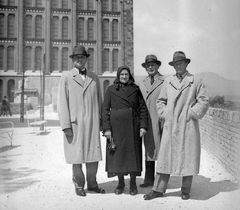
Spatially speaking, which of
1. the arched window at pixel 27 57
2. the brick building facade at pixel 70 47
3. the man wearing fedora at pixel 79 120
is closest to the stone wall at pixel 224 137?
the man wearing fedora at pixel 79 120

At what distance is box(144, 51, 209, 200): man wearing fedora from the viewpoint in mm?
3721

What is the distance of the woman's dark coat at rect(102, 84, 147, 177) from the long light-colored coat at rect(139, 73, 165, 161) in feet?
0.88

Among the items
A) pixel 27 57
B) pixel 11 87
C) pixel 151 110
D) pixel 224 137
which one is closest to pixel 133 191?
pixel 151 110

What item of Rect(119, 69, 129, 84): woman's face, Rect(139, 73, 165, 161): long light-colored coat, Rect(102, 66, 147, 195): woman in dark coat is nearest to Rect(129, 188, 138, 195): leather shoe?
A: Rect(102, 66, 147, 195): woman in dark coat

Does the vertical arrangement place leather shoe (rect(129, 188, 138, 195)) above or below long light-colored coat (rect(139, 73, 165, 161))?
below

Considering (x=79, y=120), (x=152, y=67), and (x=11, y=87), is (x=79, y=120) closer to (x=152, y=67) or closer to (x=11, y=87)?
(x=152, y=67)

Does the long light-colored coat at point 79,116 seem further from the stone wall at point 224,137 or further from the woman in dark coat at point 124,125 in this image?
the stone wall at point 224,137

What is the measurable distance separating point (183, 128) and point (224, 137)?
1.94 metres

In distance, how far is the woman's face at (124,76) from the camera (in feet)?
13.1

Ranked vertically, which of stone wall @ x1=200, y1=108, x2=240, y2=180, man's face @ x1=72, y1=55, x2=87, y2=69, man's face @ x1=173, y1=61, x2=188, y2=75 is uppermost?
man's face @ x1=72, y1=55, x2=87, y2=69

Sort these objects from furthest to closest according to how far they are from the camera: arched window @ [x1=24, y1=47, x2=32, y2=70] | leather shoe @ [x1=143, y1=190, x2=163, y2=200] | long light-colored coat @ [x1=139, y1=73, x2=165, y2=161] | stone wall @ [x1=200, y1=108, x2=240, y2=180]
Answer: arched window @ [x1=24, y1=47, x2=32, y2=70] → stone wall @ [x1=200, y1=108, x2=240, y2=180] → long light-colored coat @ [x1=139, y1=73, x2=165, y2=161] → leather shoe @ [x1=143, y1=190, x2=163, y2=200]

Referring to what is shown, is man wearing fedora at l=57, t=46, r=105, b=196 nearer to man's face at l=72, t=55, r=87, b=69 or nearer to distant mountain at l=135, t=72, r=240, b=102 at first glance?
man's face at l=72, t=55, r=87, b=69

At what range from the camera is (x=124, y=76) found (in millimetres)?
3994

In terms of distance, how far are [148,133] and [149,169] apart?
2.28 feet
